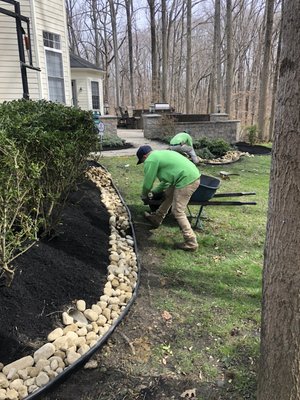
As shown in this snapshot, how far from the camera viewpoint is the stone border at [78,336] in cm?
212

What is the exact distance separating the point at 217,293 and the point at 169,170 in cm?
162

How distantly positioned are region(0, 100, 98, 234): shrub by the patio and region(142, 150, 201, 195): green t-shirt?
914mm

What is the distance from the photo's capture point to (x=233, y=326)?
9.27ft

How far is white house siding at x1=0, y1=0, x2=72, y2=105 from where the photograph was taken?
9312mm

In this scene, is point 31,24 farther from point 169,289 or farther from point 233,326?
point 233,326

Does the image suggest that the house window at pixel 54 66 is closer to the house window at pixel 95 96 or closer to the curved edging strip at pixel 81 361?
the house window at pixel 95 96

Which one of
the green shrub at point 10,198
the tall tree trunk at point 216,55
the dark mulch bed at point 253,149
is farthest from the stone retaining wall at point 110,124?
the green shrub at point 10,198

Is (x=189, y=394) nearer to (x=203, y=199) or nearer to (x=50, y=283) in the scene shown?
(x=50, y=283)

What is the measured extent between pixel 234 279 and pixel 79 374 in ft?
6.44

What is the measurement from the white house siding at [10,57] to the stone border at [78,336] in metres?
7.48

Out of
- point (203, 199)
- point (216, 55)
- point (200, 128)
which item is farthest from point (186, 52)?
point (203, 199)

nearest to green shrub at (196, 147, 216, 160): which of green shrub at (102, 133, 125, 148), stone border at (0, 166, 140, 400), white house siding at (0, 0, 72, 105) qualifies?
green shrub at (102, 133, 125, 148)

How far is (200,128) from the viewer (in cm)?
1430

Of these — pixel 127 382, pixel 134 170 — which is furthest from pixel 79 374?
pixel 134 170
